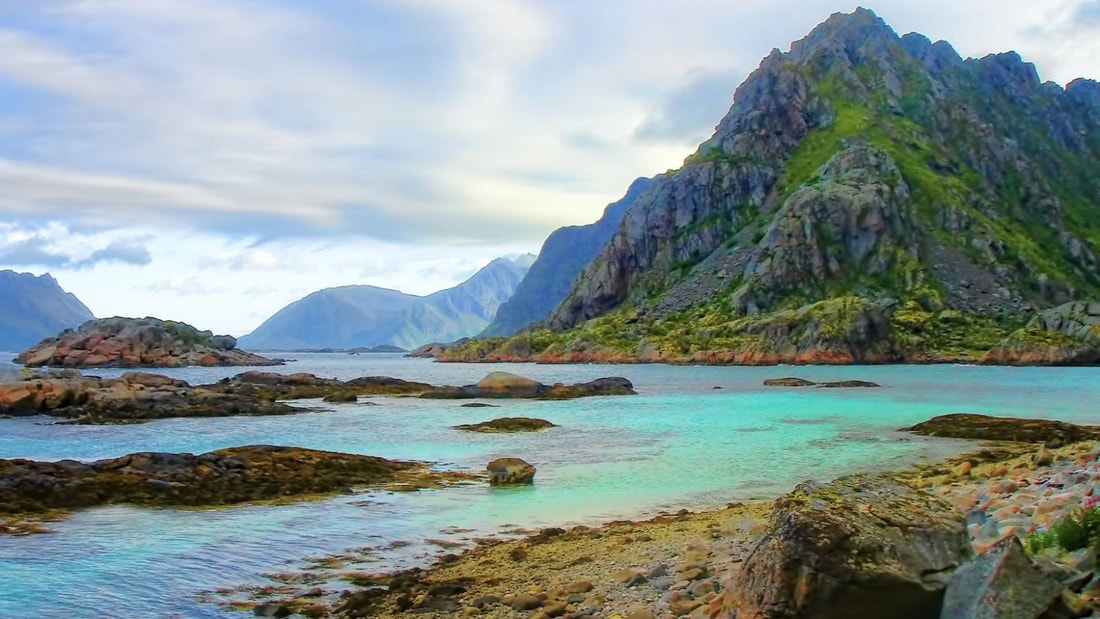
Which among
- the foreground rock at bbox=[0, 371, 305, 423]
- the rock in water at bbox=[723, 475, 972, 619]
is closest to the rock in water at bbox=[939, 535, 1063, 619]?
the rock in water at bbox=[723, 475, 972, 619]

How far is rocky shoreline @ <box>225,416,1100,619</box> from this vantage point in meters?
8.47

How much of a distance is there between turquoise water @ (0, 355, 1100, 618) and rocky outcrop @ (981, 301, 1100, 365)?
59884mm

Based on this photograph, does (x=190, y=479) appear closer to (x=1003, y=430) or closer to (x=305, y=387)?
(x=1003, y=430)

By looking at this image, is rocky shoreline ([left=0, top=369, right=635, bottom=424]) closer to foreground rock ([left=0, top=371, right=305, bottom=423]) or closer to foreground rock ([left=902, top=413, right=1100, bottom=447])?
foreground rock ([left=0, top=371, right=305, bottom=423])

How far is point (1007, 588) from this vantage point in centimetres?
736

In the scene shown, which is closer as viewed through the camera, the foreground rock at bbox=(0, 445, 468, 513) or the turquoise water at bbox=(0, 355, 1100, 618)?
the turquoise water at bbox=(0, 355, 1100, 618)

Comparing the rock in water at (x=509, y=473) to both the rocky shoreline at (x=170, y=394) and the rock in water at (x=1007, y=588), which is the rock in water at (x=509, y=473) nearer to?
the rock in water at (x=1007, y=588)

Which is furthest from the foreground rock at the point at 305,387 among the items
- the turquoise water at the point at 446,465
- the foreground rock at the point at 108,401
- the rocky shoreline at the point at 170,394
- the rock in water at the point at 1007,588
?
the rock in water at the point at 1007,588

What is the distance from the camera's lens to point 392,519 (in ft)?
74.7

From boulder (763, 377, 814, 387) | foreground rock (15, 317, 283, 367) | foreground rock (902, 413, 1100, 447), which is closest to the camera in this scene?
foreground rock (902, 413, 1100, 447)

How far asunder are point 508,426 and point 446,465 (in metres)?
16.0

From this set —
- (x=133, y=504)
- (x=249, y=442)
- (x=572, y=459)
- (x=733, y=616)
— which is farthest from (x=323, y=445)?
(x=733, y=616)

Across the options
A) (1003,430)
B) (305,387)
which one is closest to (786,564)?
(1003,430)

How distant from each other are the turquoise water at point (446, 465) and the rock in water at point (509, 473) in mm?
902
